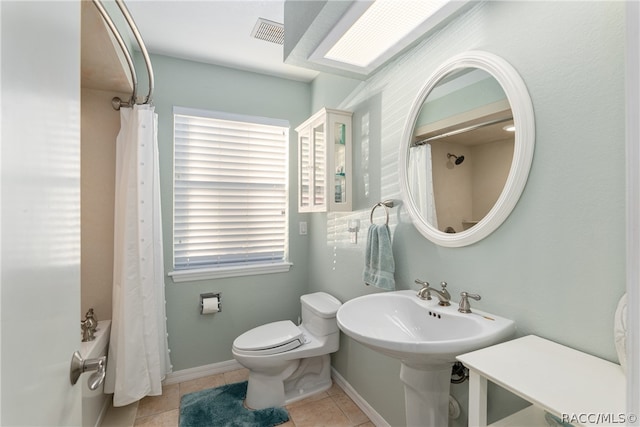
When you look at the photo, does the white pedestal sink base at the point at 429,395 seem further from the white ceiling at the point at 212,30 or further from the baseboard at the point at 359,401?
the white ceiling at the point at 212,30

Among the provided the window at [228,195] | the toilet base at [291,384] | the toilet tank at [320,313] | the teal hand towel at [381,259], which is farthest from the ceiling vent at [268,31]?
the toilet base at [291,384]

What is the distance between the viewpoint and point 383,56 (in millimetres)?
1573

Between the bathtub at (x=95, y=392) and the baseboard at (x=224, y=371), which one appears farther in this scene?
the baseboard at (x=224, y=371)

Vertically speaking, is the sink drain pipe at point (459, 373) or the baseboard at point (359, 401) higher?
the sink drain pipe at point (459, 373)

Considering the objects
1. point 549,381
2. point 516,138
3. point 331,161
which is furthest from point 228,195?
point 549,381

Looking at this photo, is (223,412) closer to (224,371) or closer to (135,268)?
(224,371)

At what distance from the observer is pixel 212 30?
1999 millimetres

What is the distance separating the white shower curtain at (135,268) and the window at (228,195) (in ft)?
1.18

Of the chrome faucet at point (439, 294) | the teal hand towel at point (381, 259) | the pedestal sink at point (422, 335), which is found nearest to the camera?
the pedestal sink at point (422, 335)

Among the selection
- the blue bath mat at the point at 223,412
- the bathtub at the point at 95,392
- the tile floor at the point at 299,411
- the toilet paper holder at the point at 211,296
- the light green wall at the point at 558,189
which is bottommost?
the tile floor at the point at 299,411

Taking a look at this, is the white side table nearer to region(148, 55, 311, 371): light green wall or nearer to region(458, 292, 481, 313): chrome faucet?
region(458, 292, 481, 313): chrome faucet

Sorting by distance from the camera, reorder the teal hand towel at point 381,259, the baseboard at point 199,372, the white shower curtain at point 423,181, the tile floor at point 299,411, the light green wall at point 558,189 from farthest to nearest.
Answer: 1. the baseboard at point 199,372
2. the tile floor at point 299,411
3. the teal hand towel at point 381,259
4. the white shower curtain at point 423,181
5. the light green wall at point 558,189

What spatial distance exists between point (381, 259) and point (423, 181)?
0.47 metres

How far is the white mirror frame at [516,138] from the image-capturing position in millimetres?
1072
